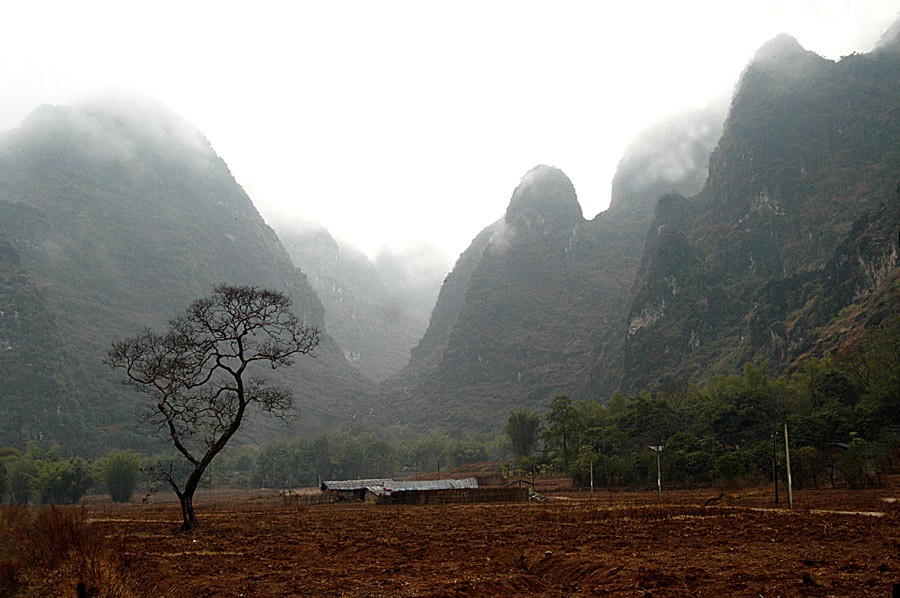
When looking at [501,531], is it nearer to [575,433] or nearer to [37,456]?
[575,433]

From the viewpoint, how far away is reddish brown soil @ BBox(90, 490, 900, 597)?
12477 mm

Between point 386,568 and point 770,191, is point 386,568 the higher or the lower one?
the lower one

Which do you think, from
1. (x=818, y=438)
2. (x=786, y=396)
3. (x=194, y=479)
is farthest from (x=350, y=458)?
(x=194, y=479)

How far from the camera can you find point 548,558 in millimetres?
16344

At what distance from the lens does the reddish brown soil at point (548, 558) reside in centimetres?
1248

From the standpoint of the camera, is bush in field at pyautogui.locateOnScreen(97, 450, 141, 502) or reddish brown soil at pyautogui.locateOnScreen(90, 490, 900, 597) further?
bush in field at pyautogui.locateOnScreen(97, 450, 141, 502)

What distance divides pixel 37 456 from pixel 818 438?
108 m

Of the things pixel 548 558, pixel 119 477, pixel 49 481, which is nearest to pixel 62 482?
pixel 49 481

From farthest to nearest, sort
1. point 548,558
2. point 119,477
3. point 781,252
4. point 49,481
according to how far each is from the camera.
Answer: point 781,252 → point 119,477 → point 49,481 → point 548,558

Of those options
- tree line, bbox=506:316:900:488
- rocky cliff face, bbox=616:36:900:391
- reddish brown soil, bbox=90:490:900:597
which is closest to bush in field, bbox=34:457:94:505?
tree line, bbox=506:316:900:488

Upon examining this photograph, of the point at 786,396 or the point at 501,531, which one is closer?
the point at 501,531

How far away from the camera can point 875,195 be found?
155 metres

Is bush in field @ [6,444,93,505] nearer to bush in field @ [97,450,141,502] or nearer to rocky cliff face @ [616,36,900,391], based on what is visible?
bush in field @ [97,450,141,502]

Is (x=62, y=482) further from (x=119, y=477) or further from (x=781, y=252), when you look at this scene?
(x=781, y=252)
